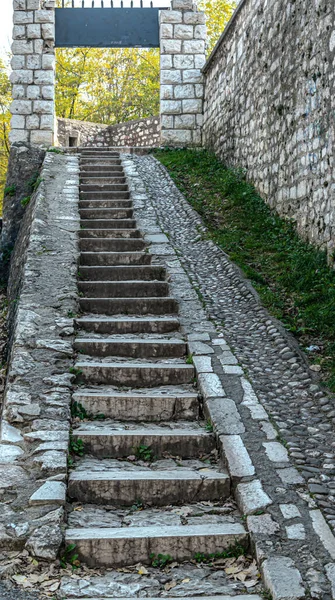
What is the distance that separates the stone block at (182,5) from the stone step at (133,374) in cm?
1034

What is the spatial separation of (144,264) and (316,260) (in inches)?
69.6

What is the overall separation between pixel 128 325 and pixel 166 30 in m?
9.19

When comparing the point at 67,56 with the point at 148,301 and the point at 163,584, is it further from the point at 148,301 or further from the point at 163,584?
the point at 163,584

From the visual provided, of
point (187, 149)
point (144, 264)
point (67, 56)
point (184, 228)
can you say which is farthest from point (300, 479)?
point (67, 56)

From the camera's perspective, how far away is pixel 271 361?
448 cm

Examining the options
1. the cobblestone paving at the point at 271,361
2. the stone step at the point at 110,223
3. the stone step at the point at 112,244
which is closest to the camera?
the cobblestone paving at the point at 271,361

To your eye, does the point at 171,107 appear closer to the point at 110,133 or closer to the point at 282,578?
the point at 110,133

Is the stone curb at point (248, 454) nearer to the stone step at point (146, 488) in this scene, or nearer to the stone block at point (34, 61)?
the stone step at point (146, 488)

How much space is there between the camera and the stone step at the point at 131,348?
4.68m

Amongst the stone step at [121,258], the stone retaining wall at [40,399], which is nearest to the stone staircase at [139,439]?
the stone retaining wall at [40,399]

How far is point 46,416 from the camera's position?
12.2ft

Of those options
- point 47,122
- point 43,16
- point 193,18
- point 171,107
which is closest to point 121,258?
point 47,122

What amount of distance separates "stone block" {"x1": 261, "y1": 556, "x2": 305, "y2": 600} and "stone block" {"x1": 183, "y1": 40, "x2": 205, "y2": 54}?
11601 millimetres

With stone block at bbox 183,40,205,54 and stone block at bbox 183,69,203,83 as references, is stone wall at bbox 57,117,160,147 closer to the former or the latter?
stone block at bbox 183,69,203,83
